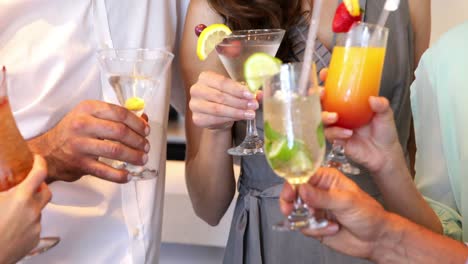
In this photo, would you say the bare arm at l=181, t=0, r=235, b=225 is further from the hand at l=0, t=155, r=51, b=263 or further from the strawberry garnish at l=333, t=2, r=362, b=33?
the hand at l=0, t=155, r=51, b=263

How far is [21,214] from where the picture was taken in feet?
3.85

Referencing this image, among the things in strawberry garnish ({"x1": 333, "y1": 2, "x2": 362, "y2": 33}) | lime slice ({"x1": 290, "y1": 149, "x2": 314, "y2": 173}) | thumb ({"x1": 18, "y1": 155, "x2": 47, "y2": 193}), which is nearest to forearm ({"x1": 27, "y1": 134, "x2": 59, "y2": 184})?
thumb ({"x1": 18, "y1": 155, "x2": 47, "y2": 193})

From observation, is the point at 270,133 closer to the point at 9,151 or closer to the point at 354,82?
the point at 354,82

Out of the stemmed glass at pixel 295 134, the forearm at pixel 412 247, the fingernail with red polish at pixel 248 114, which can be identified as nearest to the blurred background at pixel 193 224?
the fingernail with red polish at pixel 248 114

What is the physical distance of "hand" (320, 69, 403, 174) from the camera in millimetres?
1448

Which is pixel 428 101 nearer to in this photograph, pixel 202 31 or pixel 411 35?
pixel 411 35

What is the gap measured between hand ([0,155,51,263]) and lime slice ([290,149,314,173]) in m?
0.49

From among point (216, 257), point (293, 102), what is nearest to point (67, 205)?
point (293, 102)

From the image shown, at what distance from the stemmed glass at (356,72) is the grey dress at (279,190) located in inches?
18.4

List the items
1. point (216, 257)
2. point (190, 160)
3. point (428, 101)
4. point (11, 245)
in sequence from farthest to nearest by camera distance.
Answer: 1. point (216, 257)
2. point (190, 160)
3. point (428, 101)
4. point (11, 245)

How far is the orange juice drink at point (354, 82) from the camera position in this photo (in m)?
1.44

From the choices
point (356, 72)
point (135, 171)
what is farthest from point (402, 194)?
point (135, 171)

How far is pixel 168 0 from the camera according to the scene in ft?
6.81

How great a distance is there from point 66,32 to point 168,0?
39 cm
